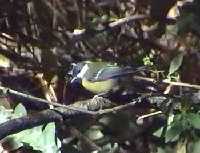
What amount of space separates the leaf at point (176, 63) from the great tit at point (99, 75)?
181 mm

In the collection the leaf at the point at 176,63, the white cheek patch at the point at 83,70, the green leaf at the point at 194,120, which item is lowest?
the green leaf at the point at 194,120

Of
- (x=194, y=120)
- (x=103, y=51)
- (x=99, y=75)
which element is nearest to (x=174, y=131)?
(x=194, y=120)

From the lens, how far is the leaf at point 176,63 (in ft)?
8.81

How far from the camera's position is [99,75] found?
304 centimetres

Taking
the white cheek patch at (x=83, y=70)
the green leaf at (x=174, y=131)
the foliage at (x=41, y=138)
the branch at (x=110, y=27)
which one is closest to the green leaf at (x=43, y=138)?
the foliage at (x=41, y=138)

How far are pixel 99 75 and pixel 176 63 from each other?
49 cm

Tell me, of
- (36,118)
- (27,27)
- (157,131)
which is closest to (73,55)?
(27,27)

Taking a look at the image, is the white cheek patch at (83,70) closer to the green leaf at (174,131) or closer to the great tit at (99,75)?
the great tit at (99,75)

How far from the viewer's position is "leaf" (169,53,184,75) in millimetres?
2685

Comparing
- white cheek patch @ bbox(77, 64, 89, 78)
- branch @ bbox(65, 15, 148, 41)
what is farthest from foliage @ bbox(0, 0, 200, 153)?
white cheek patch @ bbox(77, 64, 89, 78)

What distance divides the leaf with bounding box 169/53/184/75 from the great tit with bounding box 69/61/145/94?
7.1 inches

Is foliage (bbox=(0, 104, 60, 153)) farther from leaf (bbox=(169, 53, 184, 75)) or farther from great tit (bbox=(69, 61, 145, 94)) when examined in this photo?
leaf (bbox=(169, 53, 184, 75))

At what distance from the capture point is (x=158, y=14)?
10.4 feet

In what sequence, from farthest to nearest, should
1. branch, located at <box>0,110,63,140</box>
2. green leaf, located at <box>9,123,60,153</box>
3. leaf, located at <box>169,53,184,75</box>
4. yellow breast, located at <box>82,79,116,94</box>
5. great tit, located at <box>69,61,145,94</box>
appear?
yellow breast, located at <box>82,79,116,94</box> → great tit, located at <box>69,61,145,94</box> → leaf, located at <box>169,53,184,75</box> → green leaf, located at <box>9,123,60,153</box> → branch, located at <box>0,110,63,140</box>
